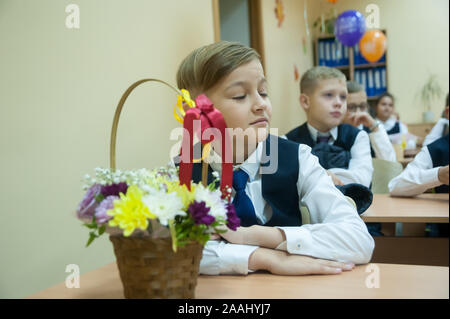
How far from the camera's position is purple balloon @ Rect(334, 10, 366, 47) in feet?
16.9

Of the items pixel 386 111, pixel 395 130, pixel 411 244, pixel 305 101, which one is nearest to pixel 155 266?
pixel 411 244

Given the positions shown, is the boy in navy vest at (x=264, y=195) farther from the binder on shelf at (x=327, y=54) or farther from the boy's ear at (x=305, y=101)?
the binder on shelf at (x=327, y=54)

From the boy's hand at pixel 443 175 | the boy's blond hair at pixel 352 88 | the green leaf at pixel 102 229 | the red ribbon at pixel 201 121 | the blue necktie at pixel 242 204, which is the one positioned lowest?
the boy's hand at pixel 443 175

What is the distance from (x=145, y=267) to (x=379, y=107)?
6.07 metres

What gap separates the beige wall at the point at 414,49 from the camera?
7.29 m

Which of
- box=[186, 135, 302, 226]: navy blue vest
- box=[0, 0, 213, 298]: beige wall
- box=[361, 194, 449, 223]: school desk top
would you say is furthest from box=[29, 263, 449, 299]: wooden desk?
box=[361, 194, 449, 223]: school desk top

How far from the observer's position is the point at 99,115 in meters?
1.80

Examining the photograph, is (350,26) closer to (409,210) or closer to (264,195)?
(409,210)

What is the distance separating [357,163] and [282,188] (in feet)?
4.25

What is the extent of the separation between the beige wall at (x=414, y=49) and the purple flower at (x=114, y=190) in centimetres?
739

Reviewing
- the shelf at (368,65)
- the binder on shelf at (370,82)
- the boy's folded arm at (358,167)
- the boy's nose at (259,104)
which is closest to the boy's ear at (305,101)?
the boy's folded arm at (358,167)

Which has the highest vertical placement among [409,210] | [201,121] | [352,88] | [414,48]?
[414,48]

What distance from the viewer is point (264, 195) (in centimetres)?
130

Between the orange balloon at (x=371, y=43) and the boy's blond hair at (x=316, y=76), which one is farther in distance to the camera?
the orange balloon at (x=371, y=43)
